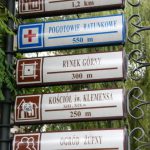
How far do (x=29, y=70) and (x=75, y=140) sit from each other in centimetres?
74

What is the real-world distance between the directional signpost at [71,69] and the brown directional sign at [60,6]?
0.41 meters

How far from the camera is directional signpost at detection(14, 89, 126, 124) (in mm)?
3525

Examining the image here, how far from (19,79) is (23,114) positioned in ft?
1.03

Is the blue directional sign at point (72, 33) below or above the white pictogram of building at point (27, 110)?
above

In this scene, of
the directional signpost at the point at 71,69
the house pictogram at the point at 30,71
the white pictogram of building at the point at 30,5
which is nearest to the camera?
the directional signpost at the point at 71,69

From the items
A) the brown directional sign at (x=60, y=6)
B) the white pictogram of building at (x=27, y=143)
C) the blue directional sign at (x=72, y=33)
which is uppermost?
the brown directional sign at (x=60, y=6)

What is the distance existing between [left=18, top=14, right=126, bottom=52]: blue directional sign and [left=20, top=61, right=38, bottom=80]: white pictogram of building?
0.48 ft

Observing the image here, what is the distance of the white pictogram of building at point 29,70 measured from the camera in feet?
12.5

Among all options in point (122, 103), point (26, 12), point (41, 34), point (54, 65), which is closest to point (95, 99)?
point (122, 103)

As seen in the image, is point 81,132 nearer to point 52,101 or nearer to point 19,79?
point 52,101

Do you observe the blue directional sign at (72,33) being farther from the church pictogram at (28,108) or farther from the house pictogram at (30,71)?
the church pictogram at (28,108)

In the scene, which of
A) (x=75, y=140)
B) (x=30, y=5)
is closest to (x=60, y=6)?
(x=30, y=5)

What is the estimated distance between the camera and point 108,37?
3729 mm

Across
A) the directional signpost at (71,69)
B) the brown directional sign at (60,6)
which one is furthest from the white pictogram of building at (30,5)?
the directional signpost at (71,69)
